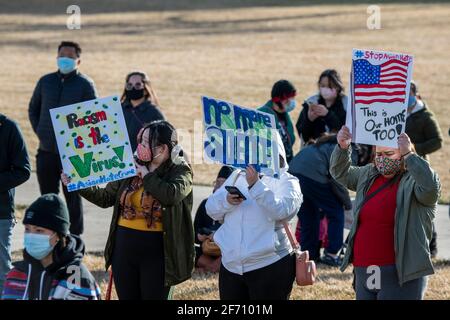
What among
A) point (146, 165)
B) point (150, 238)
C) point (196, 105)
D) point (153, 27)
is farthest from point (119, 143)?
point (153, 27)

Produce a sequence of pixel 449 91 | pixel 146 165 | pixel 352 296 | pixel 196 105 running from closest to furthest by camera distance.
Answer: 1. pixel 146 165
2. pixel 352 296
3. pixel 196 105
4. pixel 449 91

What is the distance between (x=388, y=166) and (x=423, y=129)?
419cm

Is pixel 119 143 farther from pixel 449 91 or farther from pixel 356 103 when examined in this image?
pixel 449 91

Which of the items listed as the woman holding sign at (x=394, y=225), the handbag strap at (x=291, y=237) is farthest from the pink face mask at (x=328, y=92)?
the handbag strap at (x=291, y=237)

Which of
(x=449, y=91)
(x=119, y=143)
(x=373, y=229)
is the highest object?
(x=119, y=143)

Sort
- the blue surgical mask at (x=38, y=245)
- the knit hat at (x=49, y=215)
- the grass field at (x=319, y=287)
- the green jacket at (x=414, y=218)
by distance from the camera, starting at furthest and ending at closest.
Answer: the grass field at (x=319, y=287)
the green jacket at (x=414, y=218)
the knit hat at (x=49, y=215)
the blue surgical mask at (x=38, y=245)

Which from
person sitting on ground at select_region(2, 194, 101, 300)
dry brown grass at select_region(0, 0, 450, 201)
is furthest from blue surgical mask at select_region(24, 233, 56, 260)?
dry brown grass at select_region(0, 0, 450, 201)

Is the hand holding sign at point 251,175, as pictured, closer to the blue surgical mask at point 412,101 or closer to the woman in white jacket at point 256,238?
the woman in white jacket at point 256,238

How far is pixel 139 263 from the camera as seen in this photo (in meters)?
7.12

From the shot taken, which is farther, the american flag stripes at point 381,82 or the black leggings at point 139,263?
the black leggings at point 139,263

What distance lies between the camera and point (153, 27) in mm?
35469

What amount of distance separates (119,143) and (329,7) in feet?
112

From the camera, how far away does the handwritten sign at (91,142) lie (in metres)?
7.16

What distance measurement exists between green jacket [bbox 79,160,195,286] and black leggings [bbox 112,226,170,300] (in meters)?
0.05
